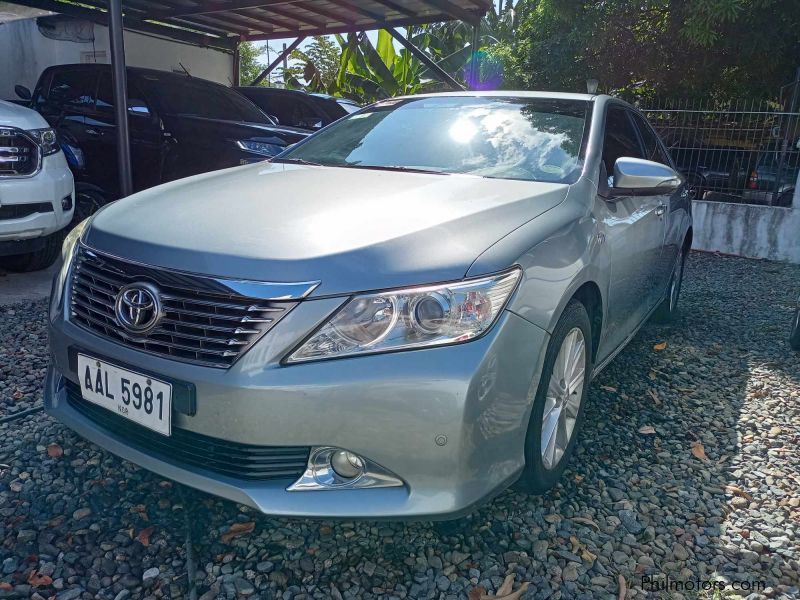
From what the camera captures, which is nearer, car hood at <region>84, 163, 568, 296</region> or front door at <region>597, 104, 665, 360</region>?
car hood at <region>84, 163, 568, 296</region>

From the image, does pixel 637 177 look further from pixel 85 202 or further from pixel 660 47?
pixel 660 47

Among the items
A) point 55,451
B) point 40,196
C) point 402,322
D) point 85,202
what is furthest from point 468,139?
point 85,202

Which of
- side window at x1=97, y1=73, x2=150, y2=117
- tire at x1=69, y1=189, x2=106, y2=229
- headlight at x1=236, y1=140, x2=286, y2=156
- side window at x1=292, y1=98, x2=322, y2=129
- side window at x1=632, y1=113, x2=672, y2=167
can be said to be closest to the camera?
side window at x1=632, y1=113, x2=672, y2=167

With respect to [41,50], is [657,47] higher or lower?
higher

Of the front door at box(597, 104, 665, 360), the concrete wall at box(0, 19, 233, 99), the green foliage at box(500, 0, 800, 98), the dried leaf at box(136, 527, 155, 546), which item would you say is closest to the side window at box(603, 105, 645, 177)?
the front door at box(597, 104, 665, 360)

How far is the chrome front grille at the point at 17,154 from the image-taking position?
4246mm

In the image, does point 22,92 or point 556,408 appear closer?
point 556,408

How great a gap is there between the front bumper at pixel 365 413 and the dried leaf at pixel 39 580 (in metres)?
0.54

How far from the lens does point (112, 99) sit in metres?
6.53

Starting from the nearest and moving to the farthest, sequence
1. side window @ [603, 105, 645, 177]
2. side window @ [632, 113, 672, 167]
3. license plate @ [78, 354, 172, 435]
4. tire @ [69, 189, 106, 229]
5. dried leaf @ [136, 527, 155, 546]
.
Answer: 1. license plate @ [78, 354, 172, 435]
2. dried leaf @ [136, 527, 155, 546]
3. side window @ [603, 105, 645, 177]
4. side window @ [632, 113, 672, 167]
5. tire @ [69, 189, 106, 229]

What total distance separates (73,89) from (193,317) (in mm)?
6007

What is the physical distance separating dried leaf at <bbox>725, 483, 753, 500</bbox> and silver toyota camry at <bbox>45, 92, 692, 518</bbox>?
2.35 feet

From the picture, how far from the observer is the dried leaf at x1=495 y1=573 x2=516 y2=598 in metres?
1.93

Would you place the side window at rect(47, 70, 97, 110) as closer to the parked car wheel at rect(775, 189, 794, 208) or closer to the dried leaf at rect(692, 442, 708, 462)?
the dried leaf at rect(692, 442, 708, 462)
